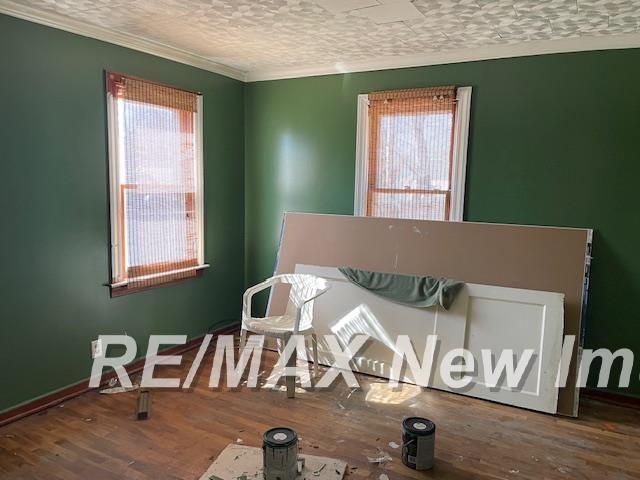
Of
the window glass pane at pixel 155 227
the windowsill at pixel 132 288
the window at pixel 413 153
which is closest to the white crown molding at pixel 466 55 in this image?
the window at pixel 413 153

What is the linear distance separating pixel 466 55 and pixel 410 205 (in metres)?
1.19

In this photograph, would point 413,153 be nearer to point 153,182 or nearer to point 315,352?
point 315,352

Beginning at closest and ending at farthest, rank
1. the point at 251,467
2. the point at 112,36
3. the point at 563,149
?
the point at 251,467
the point at 112,36
the point at 563,149

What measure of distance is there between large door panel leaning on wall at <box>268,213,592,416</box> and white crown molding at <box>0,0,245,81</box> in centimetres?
151

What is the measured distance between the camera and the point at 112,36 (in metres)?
3.26

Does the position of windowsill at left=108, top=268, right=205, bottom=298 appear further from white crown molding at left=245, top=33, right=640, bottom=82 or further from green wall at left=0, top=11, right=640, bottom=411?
white crown molding at left=245, top=33, right=640, bottom=82

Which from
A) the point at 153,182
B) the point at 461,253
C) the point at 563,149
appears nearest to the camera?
the point at 563,149

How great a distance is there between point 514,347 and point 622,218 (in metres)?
1.14

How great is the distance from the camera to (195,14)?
2887mm

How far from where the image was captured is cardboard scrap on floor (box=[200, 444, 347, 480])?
7.88 ft

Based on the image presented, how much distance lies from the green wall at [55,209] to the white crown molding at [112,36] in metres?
0.04

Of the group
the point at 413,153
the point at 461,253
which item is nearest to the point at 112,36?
the point at 413,153

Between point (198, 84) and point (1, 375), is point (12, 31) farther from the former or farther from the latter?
point (1, 375)

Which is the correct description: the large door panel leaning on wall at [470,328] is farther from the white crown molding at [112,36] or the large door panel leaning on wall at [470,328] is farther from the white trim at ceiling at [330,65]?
the white crown molding at [112,36]
